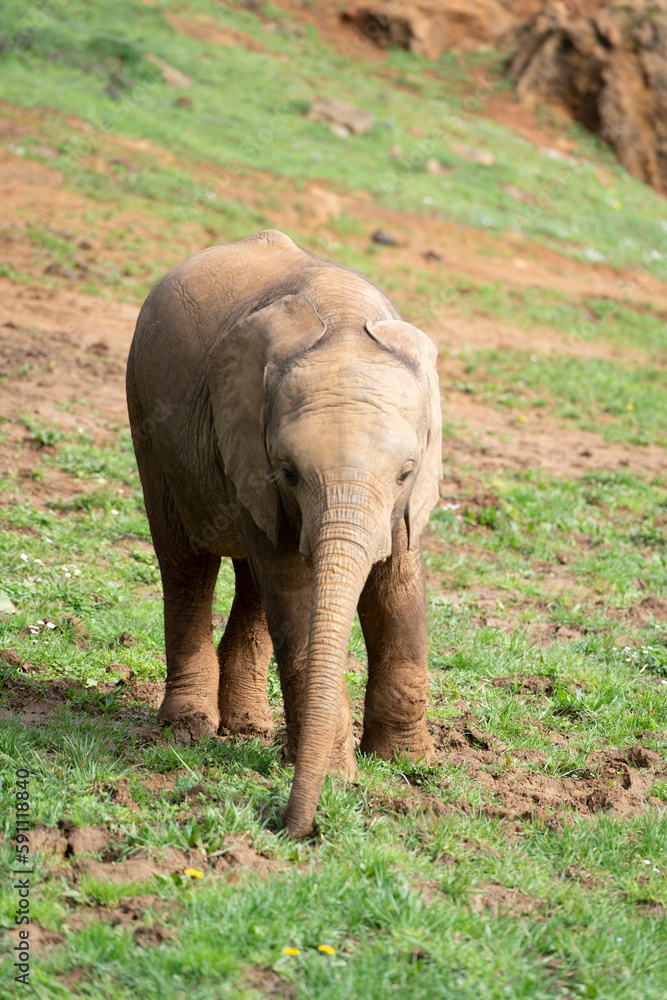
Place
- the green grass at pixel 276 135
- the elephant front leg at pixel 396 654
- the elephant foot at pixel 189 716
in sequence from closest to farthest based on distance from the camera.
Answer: the elephant front leg at pixel 396 654 < the elephant foot at pixel 189 716 < the green grass at pixel 276 135

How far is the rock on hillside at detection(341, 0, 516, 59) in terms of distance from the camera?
3616 centimetres

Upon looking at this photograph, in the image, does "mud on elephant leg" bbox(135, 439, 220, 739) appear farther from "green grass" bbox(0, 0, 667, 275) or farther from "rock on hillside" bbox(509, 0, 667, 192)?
"rock on hillside" bbox(509, 0, 667, 192)

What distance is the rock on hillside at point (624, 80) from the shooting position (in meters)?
31.2

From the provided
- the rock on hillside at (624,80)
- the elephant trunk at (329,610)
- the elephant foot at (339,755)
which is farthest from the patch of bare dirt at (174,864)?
the rock on hillside at (624,80)

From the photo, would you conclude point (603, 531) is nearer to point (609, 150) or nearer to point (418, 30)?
point (609, 150)

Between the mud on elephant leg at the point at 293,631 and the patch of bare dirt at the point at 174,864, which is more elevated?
the mud on elephant leg at the point at 293,631

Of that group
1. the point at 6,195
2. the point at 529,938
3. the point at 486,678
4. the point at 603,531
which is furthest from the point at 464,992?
the point at 6,195

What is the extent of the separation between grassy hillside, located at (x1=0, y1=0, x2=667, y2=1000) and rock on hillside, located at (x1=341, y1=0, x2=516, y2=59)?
1673 centimetres

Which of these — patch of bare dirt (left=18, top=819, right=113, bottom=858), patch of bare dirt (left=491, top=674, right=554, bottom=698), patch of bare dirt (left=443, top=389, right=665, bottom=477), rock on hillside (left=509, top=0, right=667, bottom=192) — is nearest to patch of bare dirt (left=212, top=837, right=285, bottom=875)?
patch of bare dirt (left=18, top=819, right=113, bottom=858)

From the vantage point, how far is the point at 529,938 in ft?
11.5

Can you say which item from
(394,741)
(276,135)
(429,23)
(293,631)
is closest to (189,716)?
(394,741)

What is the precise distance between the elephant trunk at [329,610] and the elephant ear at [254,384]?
1.64 ft

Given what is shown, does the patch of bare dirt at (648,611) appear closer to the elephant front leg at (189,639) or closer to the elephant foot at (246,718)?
the elephant foot at (246,718)

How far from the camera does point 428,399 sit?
425 cm
